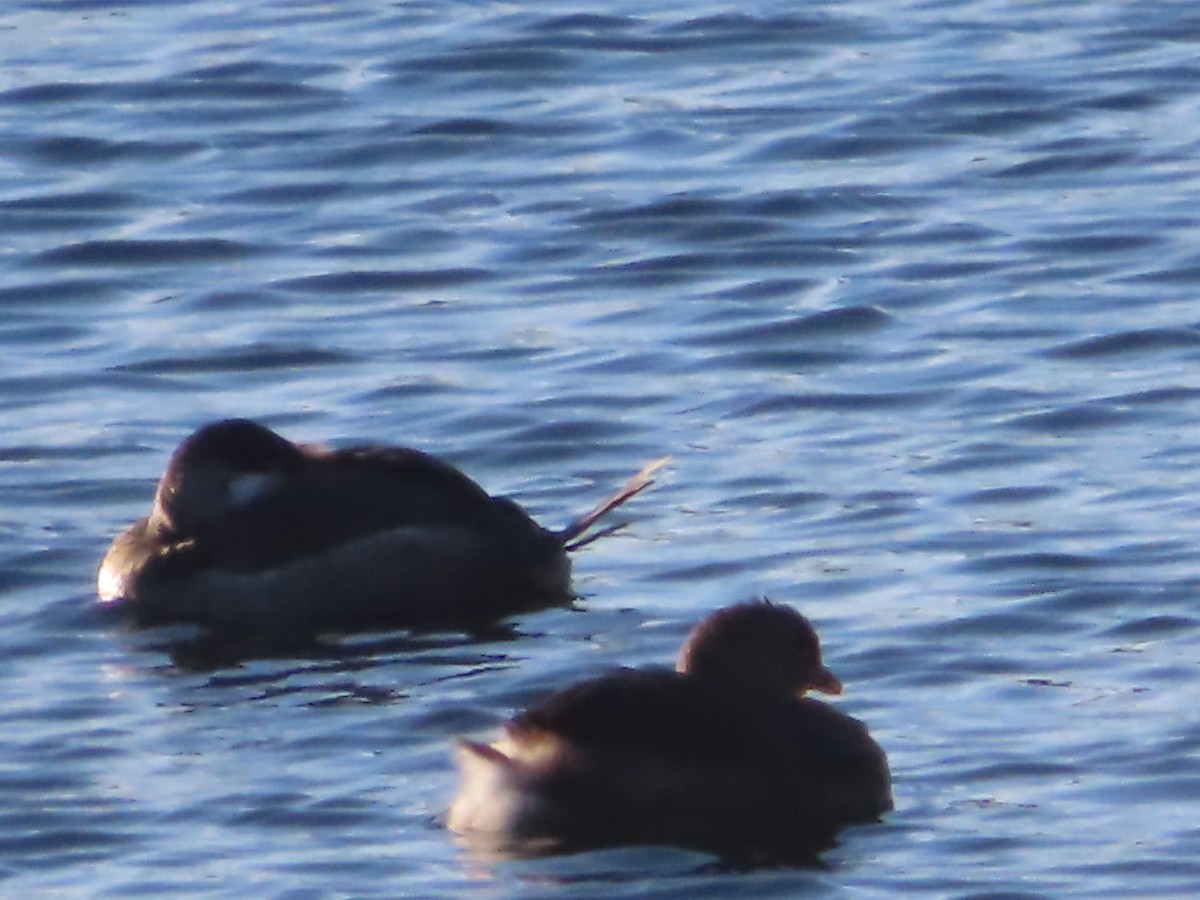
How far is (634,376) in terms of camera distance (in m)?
14.2

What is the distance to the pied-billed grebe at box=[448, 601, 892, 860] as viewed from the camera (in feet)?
30.1

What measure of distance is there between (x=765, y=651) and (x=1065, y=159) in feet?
26.4

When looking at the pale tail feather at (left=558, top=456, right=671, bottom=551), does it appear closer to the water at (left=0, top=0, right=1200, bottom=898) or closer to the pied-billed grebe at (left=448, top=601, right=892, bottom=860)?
the water at (left=0, top=0, right=1200, bottom=898)

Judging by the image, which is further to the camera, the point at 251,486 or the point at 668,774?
the point at 251,486

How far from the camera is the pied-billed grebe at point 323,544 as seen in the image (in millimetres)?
12008

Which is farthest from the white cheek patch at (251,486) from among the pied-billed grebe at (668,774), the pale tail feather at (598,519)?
the pied-billed grebe at (668,774)

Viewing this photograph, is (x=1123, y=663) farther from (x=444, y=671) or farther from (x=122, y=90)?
(x=122, y=90)

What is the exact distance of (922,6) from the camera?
20.5 m

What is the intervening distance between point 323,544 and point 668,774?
3.31 metres

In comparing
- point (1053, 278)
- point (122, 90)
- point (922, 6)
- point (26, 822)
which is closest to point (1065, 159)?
point (1053, 278)

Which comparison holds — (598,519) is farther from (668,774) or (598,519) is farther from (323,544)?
(668,774)

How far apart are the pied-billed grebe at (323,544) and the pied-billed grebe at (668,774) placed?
2591 mm

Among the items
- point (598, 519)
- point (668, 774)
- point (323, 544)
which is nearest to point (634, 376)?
point (598, 519)

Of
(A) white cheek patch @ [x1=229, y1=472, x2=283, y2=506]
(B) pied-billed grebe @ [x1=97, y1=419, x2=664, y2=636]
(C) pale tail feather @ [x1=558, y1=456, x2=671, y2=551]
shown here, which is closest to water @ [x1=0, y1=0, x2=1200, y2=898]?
(C) pale tail feather @ [x1=558, y1=456, x2=671, y2=551]
